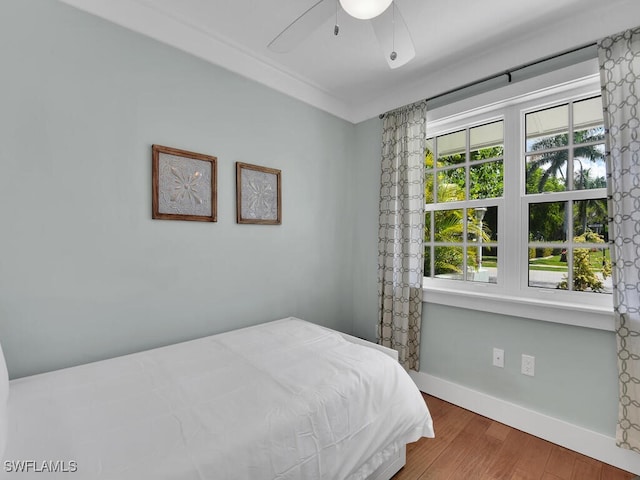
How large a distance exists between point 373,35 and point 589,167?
1.59 m

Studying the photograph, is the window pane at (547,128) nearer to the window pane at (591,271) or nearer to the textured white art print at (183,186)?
the window pane at (591,271)

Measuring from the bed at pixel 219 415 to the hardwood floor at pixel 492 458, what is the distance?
25cm

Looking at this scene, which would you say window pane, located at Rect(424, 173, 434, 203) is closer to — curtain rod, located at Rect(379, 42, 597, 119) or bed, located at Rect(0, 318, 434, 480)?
curtain rod, located at Rect(379, 42, 597, 119)

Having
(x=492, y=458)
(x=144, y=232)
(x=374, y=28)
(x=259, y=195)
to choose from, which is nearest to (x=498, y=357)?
(x=492, y=458)

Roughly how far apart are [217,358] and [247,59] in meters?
2.00

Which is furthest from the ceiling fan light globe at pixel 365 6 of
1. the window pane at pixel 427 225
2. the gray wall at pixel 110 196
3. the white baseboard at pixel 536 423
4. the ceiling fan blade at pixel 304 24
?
the white baseboard at pixel 536 423

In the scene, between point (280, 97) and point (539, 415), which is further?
point (280, 97)

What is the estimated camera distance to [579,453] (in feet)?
5.76

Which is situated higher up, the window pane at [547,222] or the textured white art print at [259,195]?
the textured white art print at [259,195]

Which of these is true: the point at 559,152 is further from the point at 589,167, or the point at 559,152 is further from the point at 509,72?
the point at 509,72

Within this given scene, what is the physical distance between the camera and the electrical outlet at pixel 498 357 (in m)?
2.07

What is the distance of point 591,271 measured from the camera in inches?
72.7

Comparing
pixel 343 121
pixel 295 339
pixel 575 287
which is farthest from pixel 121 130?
pixel 575 287

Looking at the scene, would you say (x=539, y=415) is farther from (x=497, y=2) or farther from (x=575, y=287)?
(x=497, y=2)
